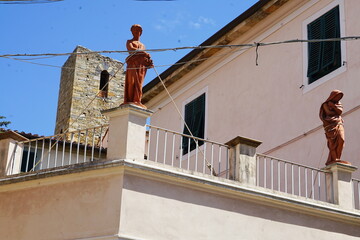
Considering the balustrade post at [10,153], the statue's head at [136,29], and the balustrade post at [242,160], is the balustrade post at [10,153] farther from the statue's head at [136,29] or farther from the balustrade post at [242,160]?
the balustrade post at [242,160]

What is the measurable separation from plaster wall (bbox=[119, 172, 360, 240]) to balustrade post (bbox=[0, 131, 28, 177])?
2.42 meters

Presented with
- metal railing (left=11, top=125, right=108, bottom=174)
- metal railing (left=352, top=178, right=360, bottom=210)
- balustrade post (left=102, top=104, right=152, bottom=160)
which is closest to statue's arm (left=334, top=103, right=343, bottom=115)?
metal railing (left=352, top=178, right=360, bottom=210)

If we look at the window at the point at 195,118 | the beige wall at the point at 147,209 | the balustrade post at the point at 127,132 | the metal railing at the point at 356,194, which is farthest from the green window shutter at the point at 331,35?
the balustrade post at the point at 127,132

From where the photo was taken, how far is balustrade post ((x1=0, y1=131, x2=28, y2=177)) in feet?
40.1

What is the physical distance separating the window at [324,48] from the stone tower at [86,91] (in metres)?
14.2

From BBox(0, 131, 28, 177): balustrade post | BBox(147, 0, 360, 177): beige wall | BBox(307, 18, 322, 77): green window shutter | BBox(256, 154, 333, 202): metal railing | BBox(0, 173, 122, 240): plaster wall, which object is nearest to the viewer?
BBox(0, 173, 122, 240): plaster wall

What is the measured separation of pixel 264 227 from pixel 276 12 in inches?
246

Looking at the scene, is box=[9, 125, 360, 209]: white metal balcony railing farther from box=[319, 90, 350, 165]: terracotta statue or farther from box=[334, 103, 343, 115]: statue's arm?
box=[334, 103, 343, 115]: statue's arm

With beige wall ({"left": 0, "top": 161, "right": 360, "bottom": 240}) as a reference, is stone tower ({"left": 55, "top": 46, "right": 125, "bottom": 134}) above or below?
above

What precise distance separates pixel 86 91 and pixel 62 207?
722 inches

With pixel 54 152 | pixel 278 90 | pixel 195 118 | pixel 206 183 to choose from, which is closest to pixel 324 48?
pixel 278 90

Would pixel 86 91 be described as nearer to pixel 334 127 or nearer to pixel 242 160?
pixel 334 127

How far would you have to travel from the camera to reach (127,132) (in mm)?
11102

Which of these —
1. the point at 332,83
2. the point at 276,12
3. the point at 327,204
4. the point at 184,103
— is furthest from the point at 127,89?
the point at 184,103
